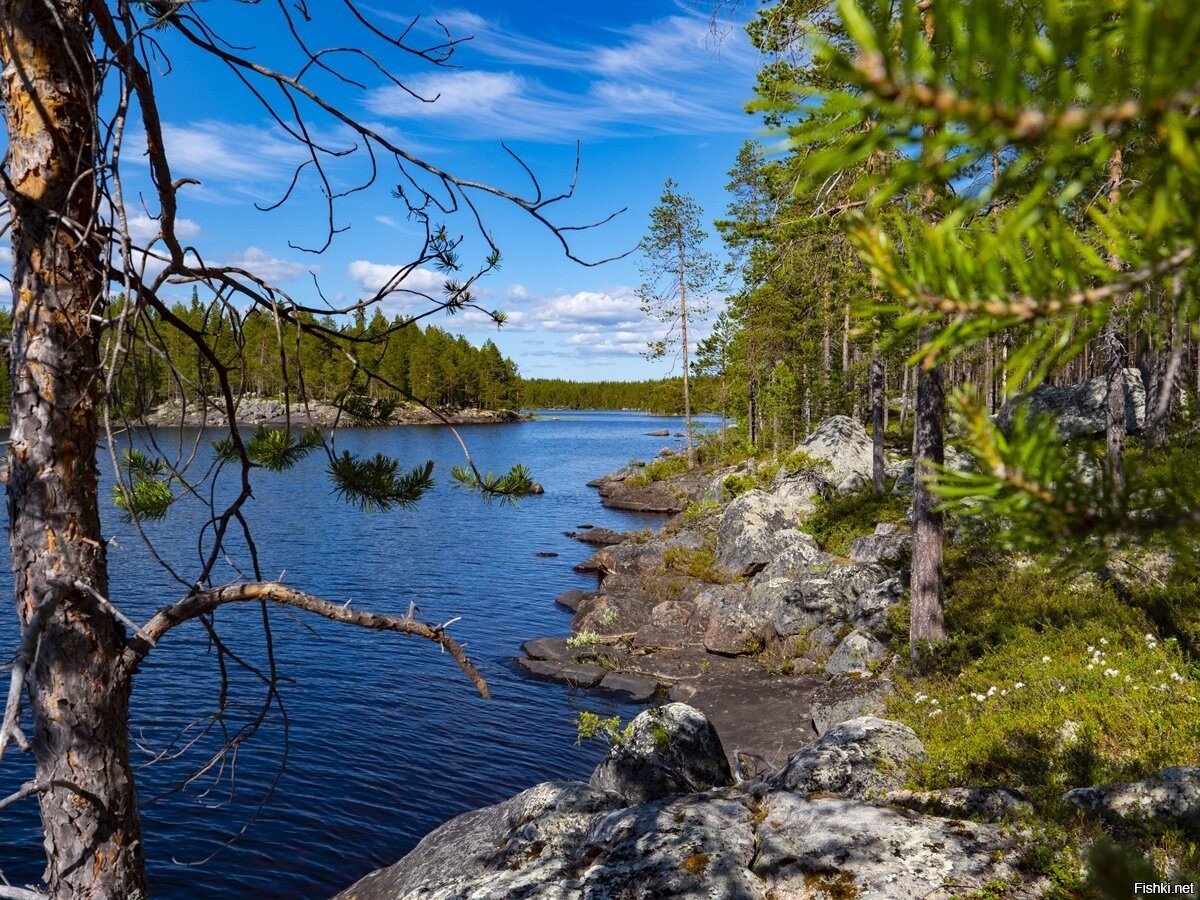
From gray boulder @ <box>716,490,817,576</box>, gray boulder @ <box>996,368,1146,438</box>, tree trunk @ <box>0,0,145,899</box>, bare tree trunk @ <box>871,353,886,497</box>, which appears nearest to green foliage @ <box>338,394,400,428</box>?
tree trunk @ <box>0,0,145,899</box>

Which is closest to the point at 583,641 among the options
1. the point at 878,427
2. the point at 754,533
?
the point at 754,533

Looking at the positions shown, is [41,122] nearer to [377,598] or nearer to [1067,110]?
[1067,110]

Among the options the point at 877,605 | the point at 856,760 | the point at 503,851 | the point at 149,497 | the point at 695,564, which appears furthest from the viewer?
the point at 695,564

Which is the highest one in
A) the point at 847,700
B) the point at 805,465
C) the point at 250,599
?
the point at 250,599

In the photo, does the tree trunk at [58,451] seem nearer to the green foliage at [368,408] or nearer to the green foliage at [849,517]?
the green foliage at [368,408]

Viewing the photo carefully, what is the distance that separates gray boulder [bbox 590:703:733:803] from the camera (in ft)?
32.3

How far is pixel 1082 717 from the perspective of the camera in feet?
26.6

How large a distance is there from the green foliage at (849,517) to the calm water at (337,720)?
788 cm

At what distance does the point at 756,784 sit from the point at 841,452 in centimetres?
2025

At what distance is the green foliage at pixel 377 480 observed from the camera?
4125mm

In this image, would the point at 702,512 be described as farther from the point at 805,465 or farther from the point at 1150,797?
the point at 1150,797

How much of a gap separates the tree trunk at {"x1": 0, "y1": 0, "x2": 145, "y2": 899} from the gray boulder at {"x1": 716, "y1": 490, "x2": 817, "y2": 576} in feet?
63.9

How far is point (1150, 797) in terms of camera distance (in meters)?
5.74

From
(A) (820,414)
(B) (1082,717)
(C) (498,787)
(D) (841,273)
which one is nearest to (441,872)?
(C) (498,787)
